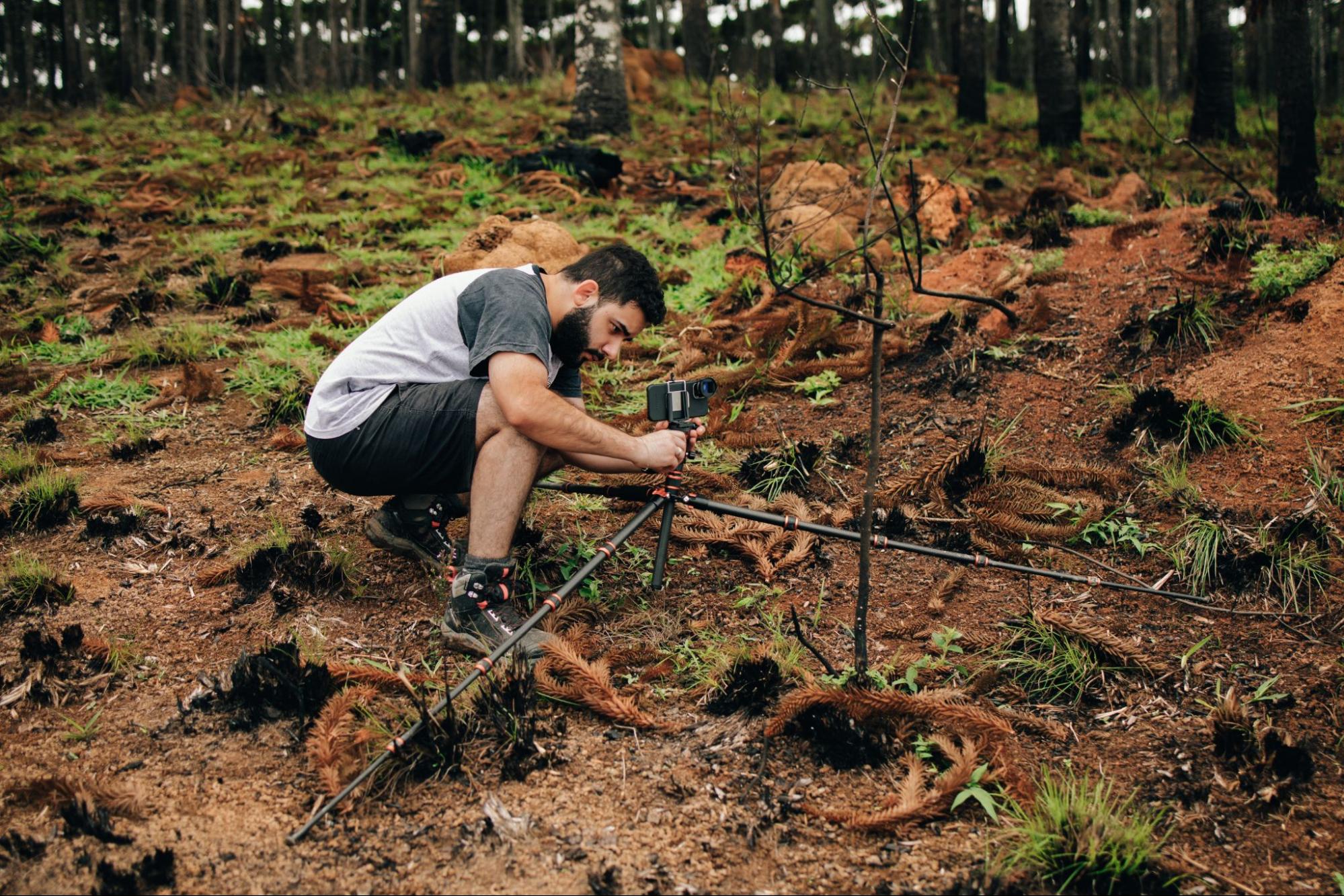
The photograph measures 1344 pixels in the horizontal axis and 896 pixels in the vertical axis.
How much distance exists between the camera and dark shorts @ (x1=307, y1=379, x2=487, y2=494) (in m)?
2.99

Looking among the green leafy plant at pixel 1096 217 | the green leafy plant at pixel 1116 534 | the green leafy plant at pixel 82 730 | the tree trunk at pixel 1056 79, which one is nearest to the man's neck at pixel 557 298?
the green leafy plant at pixel 82 730

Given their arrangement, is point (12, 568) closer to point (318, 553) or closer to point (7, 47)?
point (318, 553)

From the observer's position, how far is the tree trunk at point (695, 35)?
47.2ft

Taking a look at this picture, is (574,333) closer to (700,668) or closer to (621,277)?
(621,277)

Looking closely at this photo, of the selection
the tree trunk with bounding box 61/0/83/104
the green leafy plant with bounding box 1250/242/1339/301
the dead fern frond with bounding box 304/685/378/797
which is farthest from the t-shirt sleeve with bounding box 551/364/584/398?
the tree trunk with bounding box 61/0/83/104

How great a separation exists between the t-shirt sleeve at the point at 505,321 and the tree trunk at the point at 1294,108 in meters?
4.95

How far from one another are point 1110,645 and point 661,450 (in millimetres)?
1494

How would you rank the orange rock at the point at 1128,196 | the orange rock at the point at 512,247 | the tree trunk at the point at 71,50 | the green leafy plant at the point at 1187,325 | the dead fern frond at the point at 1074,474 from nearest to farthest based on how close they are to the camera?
the dead fern frond at the point at 1074,474 → the green leafy plant at the point at 1187,325 → the orange rock at the point at 512,247 → the orange rock at the point at 1128,196 → the tree trunk at the point at 71,50

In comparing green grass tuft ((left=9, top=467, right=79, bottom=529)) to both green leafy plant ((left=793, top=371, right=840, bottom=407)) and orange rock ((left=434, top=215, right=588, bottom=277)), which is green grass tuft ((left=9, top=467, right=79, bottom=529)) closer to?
orange rock ((left=434, top=215, right=588, bottom=277))

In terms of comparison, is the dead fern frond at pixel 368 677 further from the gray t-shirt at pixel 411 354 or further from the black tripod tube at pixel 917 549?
the black tripod tube at pixel 917 549

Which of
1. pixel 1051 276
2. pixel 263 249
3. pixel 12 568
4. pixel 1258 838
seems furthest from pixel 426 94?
pixel 1258 838

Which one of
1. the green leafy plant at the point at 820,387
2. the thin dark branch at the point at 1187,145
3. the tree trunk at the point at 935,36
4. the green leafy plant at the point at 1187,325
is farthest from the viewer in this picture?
the tree trunk at the point at 935,36

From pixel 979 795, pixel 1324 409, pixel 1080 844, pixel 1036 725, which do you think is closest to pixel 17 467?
pixel 979 795

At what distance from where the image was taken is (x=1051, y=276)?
5.28 meters
